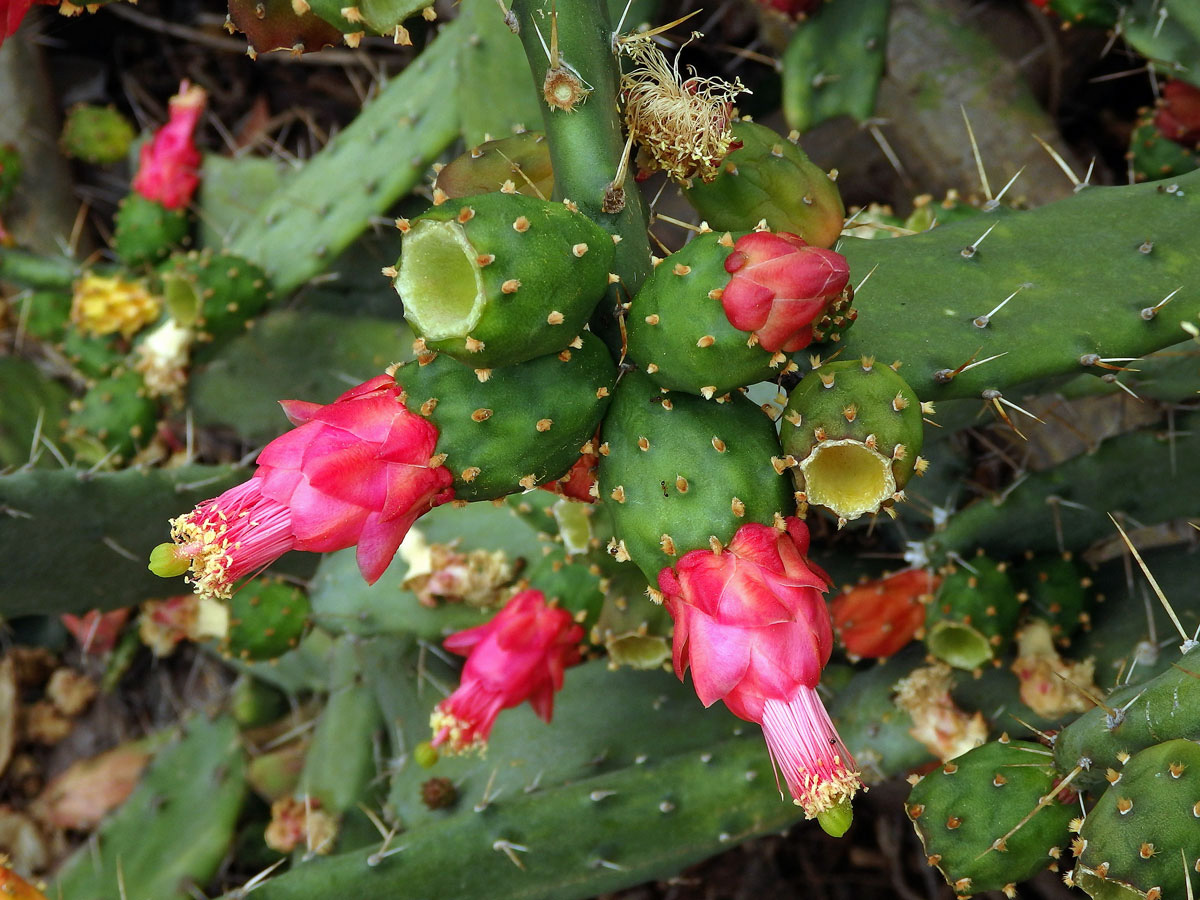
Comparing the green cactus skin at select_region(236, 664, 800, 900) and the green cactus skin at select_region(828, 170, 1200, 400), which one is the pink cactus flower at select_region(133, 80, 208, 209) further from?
the green cactus skin at select_region(828, 170, 1200, 400)

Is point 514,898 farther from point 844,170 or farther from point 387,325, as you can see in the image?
point 844,170

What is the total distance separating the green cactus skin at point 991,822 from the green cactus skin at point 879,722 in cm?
40

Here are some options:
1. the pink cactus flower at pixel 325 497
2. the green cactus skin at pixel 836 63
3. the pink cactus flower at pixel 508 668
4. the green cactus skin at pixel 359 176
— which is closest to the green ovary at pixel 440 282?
the pink cactus flower at pixel 325 497

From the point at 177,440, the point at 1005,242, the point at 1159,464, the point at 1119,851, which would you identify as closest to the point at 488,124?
the point at 1005,242

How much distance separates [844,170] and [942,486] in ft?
3.11

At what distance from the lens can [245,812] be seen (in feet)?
7.48

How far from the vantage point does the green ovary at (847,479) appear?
101 cm

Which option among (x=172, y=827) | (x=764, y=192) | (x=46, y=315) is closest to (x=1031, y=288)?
(x=764, y=192)

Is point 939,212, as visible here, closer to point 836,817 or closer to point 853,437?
point 853,437

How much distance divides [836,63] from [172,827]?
2.08m

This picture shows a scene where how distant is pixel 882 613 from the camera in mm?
1702

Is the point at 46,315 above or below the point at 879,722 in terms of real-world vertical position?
above

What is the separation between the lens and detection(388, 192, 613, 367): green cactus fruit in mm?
911

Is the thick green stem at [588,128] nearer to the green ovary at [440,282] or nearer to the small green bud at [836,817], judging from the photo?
the green ovary at [440,282]
